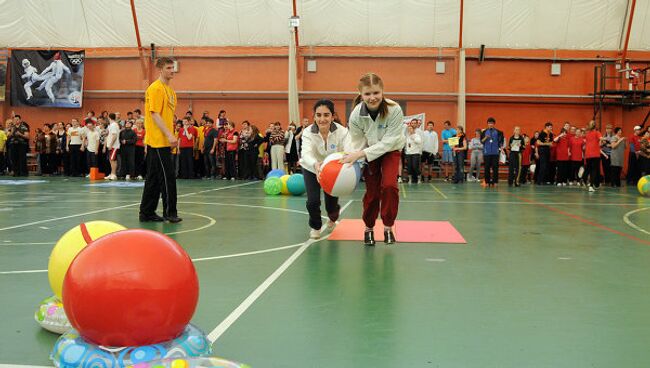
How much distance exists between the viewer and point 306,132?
22.8 feet

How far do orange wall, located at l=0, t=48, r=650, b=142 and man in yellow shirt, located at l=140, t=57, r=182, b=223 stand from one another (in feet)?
54.0

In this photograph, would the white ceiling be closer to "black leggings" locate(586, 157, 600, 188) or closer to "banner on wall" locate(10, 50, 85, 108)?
"banner on wall" locate(10, 50, 85, 108)

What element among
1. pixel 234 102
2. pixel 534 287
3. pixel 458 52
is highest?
pixel 458 52

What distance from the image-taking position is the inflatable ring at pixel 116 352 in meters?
2.36

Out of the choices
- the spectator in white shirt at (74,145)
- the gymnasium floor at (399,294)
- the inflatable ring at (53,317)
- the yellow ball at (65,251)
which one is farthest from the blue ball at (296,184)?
the spectator in white shirt at (74,145)

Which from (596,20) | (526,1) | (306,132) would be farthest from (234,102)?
(306,132)

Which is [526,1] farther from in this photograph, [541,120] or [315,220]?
[315,220]

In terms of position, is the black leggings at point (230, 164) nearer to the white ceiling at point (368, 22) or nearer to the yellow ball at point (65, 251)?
the white ceiling at point (368, 22)

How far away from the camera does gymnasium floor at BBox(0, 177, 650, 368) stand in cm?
291

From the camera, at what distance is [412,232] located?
7.25m

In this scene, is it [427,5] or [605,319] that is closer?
[605,319]

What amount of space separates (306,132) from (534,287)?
3467mm

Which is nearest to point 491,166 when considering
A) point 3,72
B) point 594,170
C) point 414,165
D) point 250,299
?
point 414,165

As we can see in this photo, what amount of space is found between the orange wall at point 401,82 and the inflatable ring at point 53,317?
2105cm
